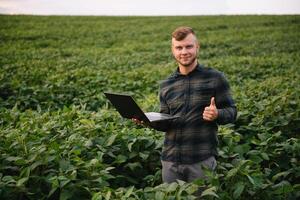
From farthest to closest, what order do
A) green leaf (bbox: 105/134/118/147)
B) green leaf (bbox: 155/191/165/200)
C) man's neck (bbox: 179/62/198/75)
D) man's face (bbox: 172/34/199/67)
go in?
green leaf (bbox: 105/134/118/147), man's neck (bbox: 179/62/198/75), man's face (bbox: 172/34/199/67), green leaf (bbox: 155/191/165/200)

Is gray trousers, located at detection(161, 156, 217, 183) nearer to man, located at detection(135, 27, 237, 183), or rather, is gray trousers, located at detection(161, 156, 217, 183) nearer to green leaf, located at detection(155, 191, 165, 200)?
man, located at detection(135, 27, 237, 183)

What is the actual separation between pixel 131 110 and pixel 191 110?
493 millimetres

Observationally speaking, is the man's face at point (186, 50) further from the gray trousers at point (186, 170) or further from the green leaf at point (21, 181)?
the green leaf at point (21, 181)

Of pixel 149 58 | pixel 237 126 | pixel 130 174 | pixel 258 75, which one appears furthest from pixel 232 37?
pixel 130 174

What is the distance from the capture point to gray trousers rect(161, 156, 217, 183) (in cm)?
337

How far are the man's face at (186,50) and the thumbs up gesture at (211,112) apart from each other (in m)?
0.41

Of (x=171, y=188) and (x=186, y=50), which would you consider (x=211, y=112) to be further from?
(x=171, y=188)

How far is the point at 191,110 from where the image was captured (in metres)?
3.38

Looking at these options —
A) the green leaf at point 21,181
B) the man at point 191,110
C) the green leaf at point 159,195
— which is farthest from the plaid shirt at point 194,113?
the green leaf at point 21,181

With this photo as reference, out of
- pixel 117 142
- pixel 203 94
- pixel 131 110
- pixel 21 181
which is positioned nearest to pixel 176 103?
pixel 203 94

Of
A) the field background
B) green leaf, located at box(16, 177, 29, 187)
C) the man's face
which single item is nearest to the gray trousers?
the field background

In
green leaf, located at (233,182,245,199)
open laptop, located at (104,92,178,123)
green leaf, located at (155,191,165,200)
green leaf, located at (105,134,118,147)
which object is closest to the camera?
green leaf, located at (155,191,165,200)

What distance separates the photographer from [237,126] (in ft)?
18.5

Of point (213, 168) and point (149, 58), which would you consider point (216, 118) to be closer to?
point (213, 168)
